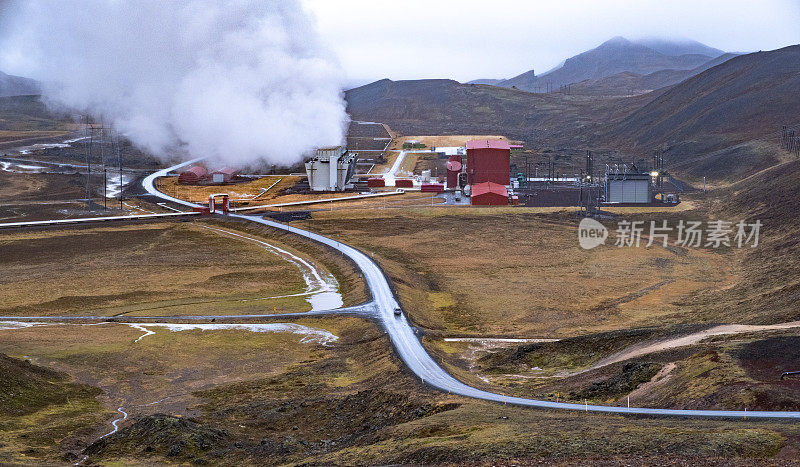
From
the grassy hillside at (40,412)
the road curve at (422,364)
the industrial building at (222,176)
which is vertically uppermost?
→ the industrial building at (222,176)

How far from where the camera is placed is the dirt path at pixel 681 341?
52.1m

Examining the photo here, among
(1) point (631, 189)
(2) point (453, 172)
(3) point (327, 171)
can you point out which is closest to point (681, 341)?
(1) point (631, 189)

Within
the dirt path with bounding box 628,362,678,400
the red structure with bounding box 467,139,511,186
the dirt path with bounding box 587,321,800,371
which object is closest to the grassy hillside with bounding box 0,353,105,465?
the dirt path with bounding box 628,362,678,400

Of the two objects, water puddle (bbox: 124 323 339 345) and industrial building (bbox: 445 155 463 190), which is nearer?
water puddle (bbox: 124 323 339 345)

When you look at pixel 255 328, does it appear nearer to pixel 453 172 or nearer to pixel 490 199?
pixel 490 199

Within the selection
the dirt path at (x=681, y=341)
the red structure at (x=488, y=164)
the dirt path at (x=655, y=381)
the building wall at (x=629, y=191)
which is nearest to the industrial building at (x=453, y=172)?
the red structure at (x=488, y=164)

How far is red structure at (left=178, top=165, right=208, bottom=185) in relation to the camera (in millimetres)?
157625

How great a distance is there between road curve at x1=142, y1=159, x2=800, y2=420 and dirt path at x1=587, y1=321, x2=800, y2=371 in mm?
9663

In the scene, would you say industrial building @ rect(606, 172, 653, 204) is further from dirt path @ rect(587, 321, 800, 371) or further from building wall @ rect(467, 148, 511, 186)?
dirt path @ rect(587, 321, 800, 371)

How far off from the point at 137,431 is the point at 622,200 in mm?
99223

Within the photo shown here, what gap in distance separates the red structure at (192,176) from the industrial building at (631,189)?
71.6 meters

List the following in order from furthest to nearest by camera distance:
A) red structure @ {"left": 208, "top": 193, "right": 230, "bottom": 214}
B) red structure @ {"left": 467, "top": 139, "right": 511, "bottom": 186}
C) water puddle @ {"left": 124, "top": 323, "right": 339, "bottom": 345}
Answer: red structure @ {"left": 467, "top": 139, "right": 511, "bottom": 186} → red structure @ {"left": 208, "top": 193, "right": 230, "bottom": 214} → water puddle @ {"left": 124, "top": 323, "right": 339, "bottom": 345}

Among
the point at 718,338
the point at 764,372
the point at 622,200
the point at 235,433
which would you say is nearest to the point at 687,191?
the point at 622,200

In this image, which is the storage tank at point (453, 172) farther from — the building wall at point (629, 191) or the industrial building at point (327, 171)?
the building wall at point (629, 191)
